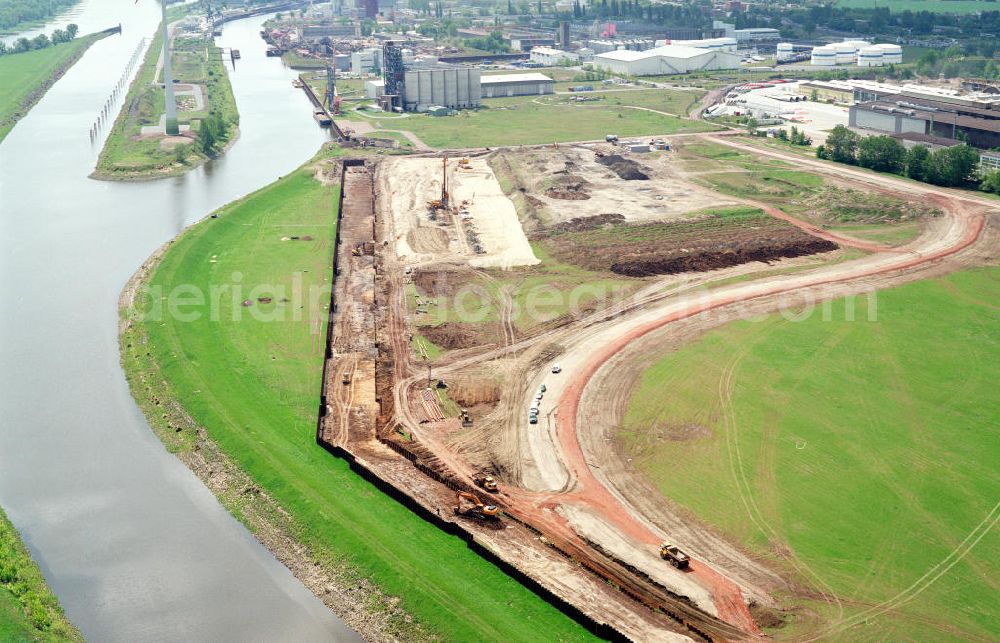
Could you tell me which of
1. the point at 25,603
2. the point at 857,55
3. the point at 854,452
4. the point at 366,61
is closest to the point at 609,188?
the point at 854,452

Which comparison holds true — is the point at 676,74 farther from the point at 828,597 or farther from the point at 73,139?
the point at 828,597

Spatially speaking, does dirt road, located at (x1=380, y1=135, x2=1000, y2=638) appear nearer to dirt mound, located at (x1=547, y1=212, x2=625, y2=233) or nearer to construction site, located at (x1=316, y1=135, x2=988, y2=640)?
construction site, located at (x1=316, y1=135, x2=988, y2=640)

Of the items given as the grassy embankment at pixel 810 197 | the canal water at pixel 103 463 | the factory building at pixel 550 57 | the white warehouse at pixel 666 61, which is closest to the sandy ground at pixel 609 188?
the grassy embankment at pixel 810 197

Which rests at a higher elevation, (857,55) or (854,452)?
(857,55)

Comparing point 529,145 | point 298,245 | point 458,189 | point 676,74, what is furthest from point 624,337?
point 676,74

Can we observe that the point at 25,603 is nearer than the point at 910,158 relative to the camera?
Yes

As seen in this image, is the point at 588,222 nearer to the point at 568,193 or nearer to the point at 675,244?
the point at 675,244

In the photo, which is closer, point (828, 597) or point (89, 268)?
point (828, 597)
